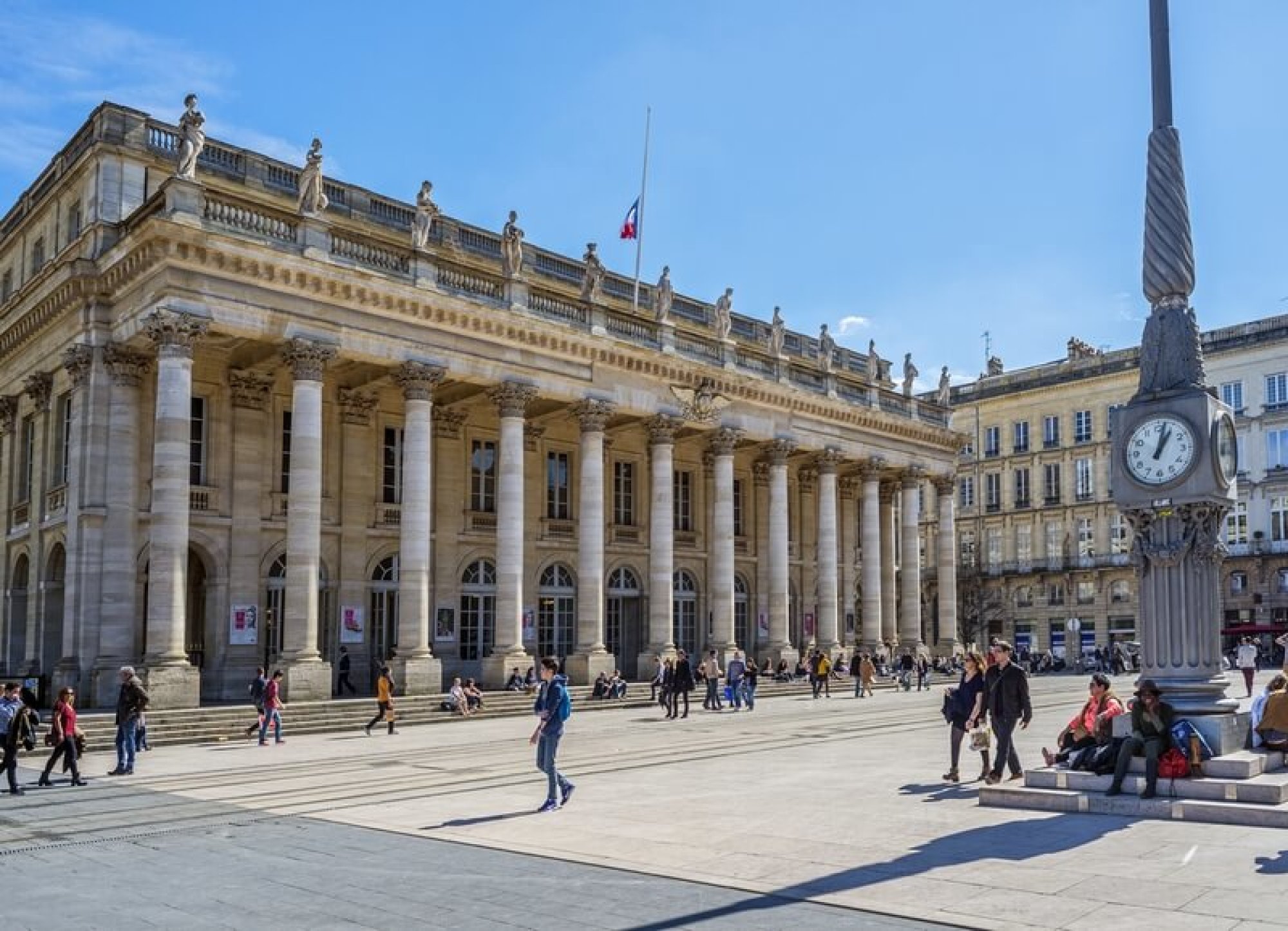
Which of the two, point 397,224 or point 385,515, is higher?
point 397,224

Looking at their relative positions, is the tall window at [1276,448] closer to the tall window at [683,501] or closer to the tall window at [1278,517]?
the tall window at [1278,517]

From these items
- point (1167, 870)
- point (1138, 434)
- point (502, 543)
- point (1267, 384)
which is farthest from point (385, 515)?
point (1267, 384)

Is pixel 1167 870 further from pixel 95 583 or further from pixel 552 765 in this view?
pixel 95 583

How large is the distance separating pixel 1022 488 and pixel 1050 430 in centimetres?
357

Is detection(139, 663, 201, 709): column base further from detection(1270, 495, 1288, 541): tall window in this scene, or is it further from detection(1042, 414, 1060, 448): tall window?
detection(1042, 414, 1060, 448): tall window

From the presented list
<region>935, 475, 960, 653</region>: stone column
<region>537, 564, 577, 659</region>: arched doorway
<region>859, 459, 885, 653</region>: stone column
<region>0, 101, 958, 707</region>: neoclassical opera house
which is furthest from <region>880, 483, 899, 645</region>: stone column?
<region>537, 564, 577, 659</region>: arched doorway

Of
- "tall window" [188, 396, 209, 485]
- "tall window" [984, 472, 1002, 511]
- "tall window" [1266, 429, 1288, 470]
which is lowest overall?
"tall window" [188, 396, 209, 485]

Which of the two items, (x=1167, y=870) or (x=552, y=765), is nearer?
(x=1167, y=870)

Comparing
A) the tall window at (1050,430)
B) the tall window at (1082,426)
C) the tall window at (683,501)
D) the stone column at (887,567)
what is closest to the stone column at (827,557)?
the tall window at (683,501)

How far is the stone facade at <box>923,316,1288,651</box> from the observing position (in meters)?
59.8

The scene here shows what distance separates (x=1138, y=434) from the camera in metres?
12.8

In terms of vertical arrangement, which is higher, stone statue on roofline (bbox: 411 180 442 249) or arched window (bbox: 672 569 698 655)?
stone statue on roofline (bbox: 411 180 442 249)

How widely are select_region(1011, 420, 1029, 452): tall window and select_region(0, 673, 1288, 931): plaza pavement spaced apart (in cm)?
5057

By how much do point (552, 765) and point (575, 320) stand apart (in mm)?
22350
